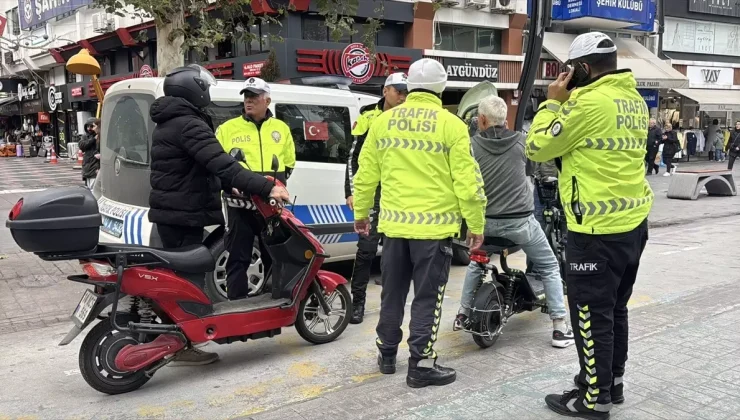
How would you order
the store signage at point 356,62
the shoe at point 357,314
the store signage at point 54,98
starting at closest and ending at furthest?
1. the shoe at point 357,314
2. the store signage at point 356,62
3. the store signage at point 54,98

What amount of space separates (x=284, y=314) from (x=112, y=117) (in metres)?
2.82

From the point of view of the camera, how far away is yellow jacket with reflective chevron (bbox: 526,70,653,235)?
10.9 feet

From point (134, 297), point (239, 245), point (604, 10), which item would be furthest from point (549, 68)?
point (134, 297)

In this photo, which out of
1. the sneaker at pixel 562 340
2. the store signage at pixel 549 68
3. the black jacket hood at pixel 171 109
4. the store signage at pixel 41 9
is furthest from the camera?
the store signage at pixel 41 9

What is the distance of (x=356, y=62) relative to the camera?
50.5ft

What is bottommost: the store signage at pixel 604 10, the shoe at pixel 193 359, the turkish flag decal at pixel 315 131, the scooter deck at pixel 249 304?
the shoe at pixel 193 359

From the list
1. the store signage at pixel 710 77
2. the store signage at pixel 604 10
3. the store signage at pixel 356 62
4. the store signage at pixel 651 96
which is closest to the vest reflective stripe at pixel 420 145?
the store signage at pixel 356 62

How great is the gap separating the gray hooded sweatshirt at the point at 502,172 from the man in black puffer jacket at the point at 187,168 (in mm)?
1483

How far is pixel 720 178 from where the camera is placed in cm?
1485

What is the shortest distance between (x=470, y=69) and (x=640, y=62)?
275 inches

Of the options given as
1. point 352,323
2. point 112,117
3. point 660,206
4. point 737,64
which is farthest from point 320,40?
point 737,64

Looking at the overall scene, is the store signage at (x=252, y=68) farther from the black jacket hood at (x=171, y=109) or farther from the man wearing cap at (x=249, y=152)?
the black jacket hood at (x=171, y=109)

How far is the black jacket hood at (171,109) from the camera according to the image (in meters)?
4.23

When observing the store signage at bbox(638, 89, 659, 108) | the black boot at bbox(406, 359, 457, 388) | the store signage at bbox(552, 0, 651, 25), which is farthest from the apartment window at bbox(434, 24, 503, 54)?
the black boot at bbox(406, 359, 457, 388)
